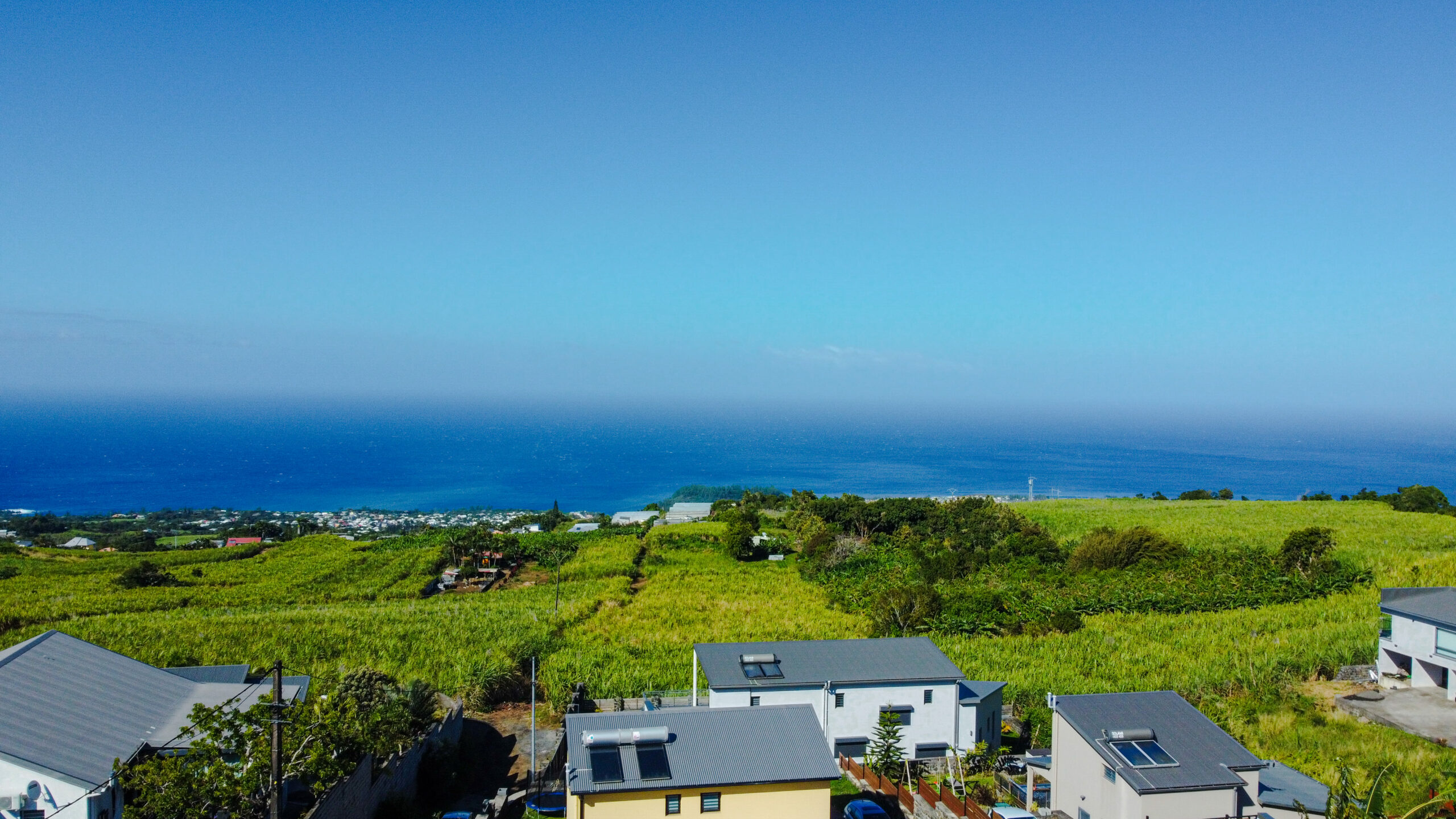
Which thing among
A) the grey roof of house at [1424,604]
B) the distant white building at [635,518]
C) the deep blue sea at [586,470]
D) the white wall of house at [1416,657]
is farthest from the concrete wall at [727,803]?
the deep blue sea at [586,470]

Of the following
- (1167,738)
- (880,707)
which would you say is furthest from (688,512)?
(1167,738)

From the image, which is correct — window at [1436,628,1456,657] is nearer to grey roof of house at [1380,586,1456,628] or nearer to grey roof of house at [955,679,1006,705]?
grey roof of house at [1380,586,1456,628]

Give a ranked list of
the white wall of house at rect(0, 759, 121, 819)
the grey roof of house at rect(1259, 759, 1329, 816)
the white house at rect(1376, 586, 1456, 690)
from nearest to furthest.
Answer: the white wall of house at rect(0, 759, 121, 819)
the grey roof of house at rect(1259, 759, 1329, 816)
the white house at rect(1376, 586, 1456, 690)

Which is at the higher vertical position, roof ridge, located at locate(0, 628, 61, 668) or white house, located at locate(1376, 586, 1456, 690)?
roof ridge, located at locate(0, 628, 61, 668)

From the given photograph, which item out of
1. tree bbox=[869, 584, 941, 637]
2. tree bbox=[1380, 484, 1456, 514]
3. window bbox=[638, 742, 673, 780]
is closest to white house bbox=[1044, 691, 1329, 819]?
window bbox=[638, 742, 673, 780]

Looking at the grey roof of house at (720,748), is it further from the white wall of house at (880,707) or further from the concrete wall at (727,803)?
the white wall of house at (880,707)

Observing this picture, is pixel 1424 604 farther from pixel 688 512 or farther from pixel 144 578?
pixel 688 512
